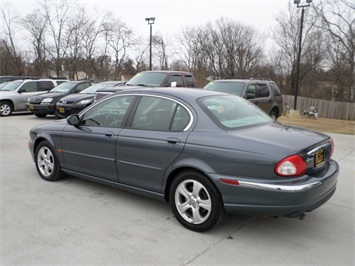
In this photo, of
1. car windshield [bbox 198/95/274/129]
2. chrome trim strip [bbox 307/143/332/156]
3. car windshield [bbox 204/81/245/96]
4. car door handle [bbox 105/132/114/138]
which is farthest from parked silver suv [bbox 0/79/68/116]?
chrome trim strip [bbox 307/143/332/156]

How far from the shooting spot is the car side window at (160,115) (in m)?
3.66

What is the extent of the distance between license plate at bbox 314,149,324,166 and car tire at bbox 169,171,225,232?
1070 mm

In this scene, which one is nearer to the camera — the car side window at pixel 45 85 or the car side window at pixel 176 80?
the car side window at pixel 176 80

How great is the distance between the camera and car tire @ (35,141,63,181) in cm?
501

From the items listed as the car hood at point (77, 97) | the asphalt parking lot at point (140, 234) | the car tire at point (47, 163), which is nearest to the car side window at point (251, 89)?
the asphalt parking lot at point (140, 234)

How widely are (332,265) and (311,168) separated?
91 cm

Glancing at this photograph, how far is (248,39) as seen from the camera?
4300 centimetres

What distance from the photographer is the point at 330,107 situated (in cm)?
2967

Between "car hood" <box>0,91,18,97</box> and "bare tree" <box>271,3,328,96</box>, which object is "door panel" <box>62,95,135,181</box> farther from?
"bare tree" <box>271,3,328,96</box>

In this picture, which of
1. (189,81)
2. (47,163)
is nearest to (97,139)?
(47,163)

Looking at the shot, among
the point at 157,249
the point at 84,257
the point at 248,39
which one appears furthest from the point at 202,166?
the point at 248,39

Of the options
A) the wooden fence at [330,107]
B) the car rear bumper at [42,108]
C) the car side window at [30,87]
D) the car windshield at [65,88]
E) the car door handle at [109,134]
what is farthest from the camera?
the wooden fence at [330,107]

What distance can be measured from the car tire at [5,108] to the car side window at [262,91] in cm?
1123

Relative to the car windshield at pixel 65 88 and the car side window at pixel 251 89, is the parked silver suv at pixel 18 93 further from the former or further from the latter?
the car side window at pixel 251 89
